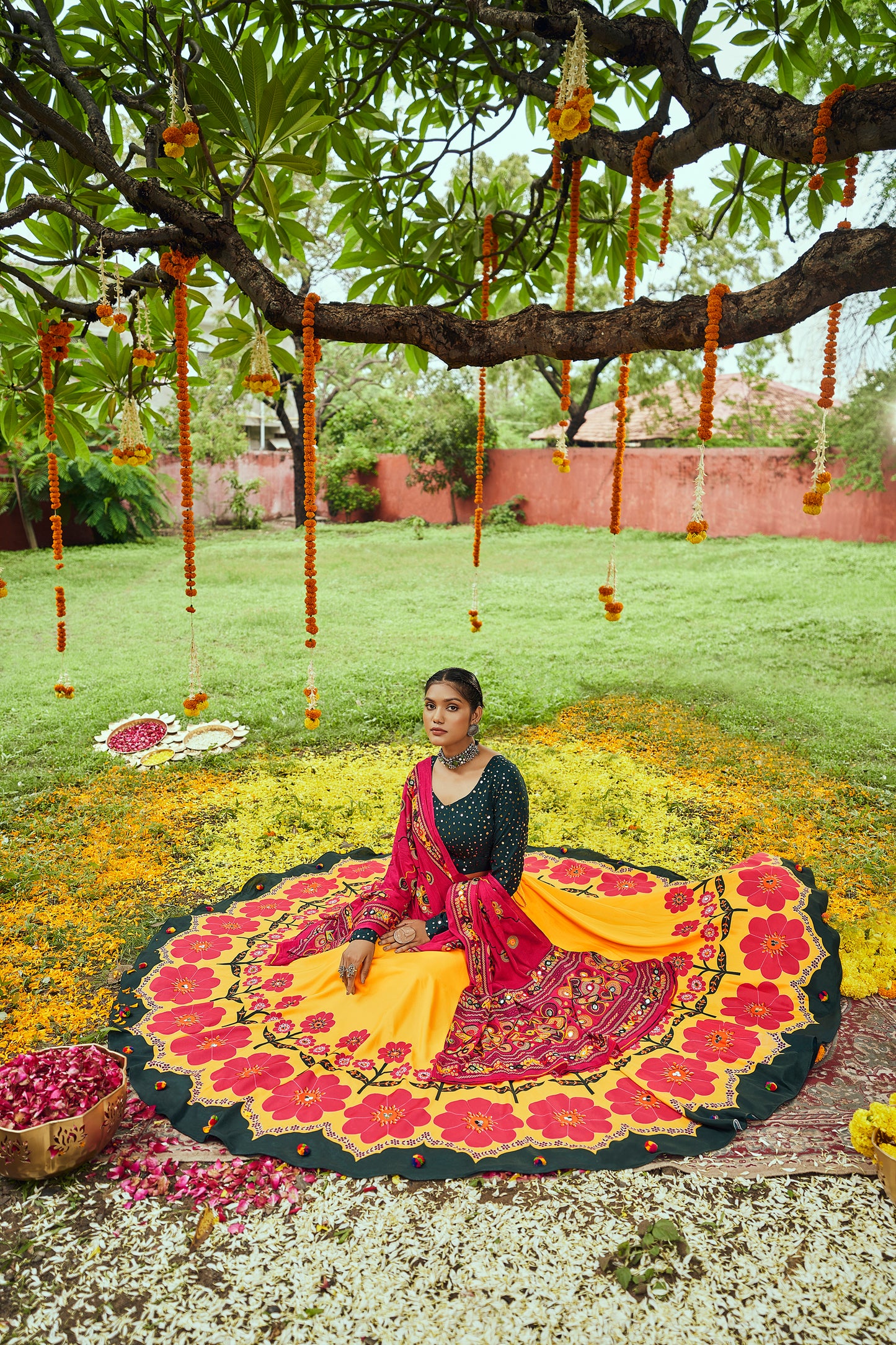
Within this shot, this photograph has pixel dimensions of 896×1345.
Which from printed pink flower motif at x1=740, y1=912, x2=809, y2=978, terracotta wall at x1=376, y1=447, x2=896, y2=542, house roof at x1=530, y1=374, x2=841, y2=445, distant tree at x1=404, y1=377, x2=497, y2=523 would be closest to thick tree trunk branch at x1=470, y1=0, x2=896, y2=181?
printed pink flower motif at x1=740, y1=912, x2=809, y2=978

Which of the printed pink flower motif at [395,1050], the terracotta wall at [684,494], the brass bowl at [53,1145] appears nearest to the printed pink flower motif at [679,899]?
the printed pink flower motif at [395,1050]

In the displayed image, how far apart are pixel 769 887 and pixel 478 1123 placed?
59.3 inches

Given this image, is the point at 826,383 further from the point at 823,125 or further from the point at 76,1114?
the point at 76,1114

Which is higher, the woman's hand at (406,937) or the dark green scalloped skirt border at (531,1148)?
the woman's hand at (406,937)

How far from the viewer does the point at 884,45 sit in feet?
13.0

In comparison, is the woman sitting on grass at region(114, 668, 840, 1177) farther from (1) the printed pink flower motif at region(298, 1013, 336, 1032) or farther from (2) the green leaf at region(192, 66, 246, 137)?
(2) the green leaf at region(192, 66, 246, 137)

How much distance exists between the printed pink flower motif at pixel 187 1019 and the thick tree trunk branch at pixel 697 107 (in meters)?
3.66

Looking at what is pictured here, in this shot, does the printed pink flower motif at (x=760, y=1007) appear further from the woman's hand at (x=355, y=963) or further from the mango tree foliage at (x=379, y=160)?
the mango tree foliage at (x=379, y=160)

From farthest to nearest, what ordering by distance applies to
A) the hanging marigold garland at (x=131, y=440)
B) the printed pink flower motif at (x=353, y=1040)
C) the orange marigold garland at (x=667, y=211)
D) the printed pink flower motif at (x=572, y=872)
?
1. the printed pink flower motif at (x=572, y=872)
2. the hanging marigold garland at (x=131, y=440)
3. the orange marigold garland at (x=667, y=211)
4. the printed pink flower motif at (x=353, y=1040)

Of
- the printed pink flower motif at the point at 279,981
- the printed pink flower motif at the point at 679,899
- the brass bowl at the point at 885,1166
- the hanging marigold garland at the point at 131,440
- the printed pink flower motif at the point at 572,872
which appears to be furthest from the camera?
the printed pink flower motif at the point at 572,872

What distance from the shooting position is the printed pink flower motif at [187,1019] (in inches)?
135

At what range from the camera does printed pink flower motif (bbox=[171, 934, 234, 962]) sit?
3930mm

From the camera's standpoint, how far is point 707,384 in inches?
126

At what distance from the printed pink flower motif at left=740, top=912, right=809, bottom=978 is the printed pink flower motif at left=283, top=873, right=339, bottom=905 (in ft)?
6.77
